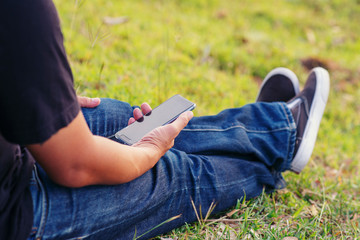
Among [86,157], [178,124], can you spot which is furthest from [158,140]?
[86,157]

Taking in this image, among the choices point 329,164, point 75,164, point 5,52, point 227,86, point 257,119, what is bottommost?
point 329,164

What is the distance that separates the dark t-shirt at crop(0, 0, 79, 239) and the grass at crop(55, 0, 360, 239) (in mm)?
898

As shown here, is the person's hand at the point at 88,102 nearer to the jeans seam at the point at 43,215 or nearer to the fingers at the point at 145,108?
the fingers at the point at 145,108

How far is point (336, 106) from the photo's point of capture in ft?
11.7

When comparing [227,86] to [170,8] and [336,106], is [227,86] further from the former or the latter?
[170,8]

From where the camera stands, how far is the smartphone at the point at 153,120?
5.19ft

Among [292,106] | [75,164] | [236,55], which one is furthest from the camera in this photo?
[236,55]

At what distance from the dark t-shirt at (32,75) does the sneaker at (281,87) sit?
1881mm

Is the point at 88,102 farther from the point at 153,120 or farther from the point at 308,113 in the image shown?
the point at 308,113

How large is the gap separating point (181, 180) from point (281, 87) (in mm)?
1415

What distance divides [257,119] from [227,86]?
1350 mm

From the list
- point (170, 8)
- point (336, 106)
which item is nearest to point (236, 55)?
point (336, 106)

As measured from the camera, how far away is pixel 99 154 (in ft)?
3.48

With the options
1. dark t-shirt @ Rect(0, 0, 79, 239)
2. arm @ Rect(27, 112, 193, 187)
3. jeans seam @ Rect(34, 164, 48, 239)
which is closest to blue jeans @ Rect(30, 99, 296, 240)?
jeans seam @ Rect(34, 164, 48, 239)
